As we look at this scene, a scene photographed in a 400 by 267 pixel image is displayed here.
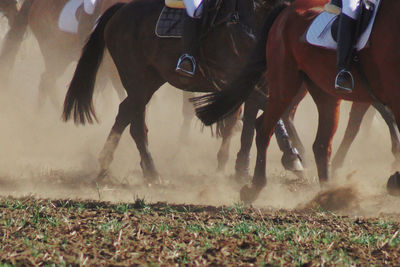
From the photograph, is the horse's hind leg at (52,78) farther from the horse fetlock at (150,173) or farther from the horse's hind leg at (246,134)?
the horse's hind leg at (246,134)

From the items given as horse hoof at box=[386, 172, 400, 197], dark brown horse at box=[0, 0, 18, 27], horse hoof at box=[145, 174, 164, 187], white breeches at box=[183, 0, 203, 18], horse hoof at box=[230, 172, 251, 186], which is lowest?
dark brown horse at box=[0, 0, 18, 27]

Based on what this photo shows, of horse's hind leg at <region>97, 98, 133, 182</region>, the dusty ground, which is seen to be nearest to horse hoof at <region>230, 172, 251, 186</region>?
the dusty ground

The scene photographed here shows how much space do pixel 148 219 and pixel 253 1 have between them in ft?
11.1

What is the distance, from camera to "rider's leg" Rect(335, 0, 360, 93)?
700 centimetres

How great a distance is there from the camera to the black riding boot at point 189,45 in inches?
346

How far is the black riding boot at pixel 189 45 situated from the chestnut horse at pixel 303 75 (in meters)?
0.49

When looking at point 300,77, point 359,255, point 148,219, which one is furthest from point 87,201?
point 359,255

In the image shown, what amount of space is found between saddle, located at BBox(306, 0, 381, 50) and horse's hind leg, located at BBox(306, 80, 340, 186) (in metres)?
0.79

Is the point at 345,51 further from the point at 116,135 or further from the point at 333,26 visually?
the point at 116,135

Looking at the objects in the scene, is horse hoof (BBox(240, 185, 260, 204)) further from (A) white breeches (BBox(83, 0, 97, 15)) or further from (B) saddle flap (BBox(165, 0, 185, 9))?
(A) white breeches (BBox(83, 0, 97, 15))

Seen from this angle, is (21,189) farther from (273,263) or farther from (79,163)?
(273,263)

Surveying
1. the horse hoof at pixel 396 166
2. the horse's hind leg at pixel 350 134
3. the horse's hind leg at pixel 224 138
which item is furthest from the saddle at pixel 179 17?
the horse hoof at pixel 396 166

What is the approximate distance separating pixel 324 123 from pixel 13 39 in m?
9.05

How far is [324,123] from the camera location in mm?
8430
